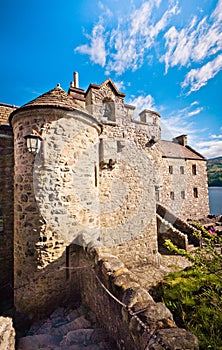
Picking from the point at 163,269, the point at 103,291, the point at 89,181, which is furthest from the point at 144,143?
the point at 103,291

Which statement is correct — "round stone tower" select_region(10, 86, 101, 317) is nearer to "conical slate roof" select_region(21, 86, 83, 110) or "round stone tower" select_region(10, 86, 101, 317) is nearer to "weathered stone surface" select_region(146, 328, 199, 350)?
"conical slate roof" select_region(21, 86, 83, 110)

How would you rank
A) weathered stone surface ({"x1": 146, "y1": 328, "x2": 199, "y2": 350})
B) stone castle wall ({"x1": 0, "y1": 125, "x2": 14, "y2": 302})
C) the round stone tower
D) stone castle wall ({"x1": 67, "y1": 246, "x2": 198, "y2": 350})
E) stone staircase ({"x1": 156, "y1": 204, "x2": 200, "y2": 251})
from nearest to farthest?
1. weathered stone surface ({"x1": 146, "y1": 328, "x2": 199, "y2": 350})
2. stone castle wall ({"x1": 67, "y1": 246, "x2": 198, "y2": 350})
3. the round stone tower
4. stone castle wall ({"x1": 0, "y1": 125, "x2": 14, "y2": 302})
5. stone staircase ({"x1": 156, "y1": 204, "x2": 200, "y2": 251})

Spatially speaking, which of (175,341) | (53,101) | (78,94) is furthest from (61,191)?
(78,94)

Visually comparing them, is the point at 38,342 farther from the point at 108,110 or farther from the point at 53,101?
the point at 108,110

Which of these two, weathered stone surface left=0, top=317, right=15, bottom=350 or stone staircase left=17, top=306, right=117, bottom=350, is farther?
stone staircase left=17, top=306, right=117, bottom=350

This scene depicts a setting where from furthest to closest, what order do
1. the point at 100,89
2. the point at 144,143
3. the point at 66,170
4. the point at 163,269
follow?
the point at 144,143, the point at 163,269, the point at 100,89, the point at 66,170

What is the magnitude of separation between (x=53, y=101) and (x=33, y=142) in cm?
153

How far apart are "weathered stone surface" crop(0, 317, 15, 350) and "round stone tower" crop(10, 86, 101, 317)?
1.22m

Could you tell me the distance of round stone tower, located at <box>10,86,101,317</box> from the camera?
4.62m

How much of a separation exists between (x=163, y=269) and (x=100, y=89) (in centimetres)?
967

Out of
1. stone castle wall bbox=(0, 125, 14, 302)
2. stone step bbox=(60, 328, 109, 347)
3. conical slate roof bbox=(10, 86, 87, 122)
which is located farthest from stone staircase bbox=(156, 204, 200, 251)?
conical slate roof bbox=(10, 86, 87, 122)

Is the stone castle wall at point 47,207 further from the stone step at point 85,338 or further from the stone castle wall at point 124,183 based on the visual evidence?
the stone castle wall at point 124,183

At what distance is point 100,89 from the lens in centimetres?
810

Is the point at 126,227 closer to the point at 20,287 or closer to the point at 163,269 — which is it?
the point at 163,269
